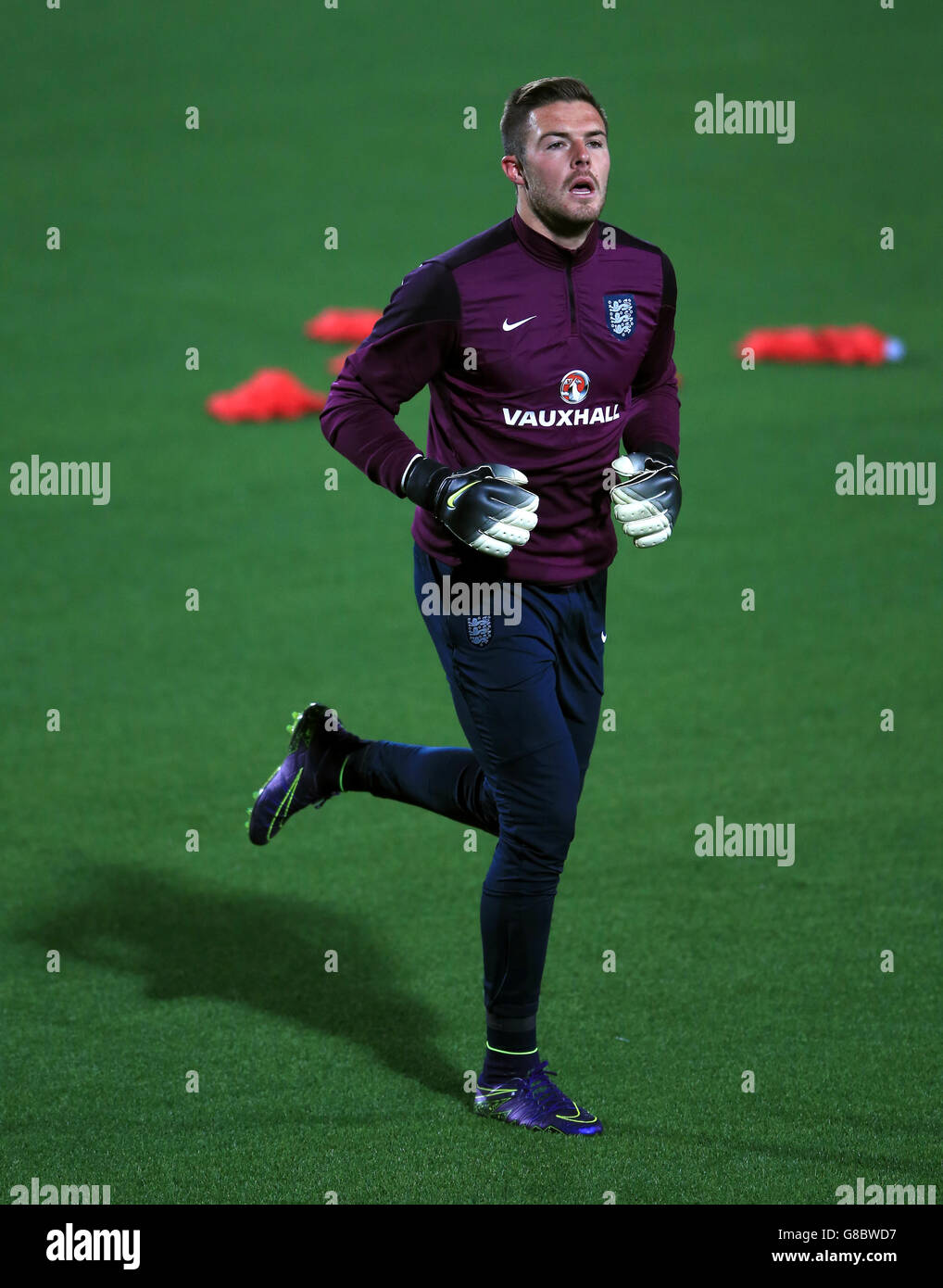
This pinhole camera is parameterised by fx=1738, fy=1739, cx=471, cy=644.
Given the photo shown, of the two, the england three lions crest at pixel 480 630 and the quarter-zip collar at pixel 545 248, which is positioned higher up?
the quarter-zip collar at pixel 545 248

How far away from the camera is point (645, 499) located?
3.73m

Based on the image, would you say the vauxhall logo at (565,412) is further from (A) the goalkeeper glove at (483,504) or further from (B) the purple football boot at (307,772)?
A: (B) the purple football boot at (307,772)

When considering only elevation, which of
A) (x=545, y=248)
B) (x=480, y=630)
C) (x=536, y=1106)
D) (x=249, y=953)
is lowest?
(x=536, y=1106)

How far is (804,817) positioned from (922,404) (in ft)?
21.2

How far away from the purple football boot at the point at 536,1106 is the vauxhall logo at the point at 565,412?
1.41 m

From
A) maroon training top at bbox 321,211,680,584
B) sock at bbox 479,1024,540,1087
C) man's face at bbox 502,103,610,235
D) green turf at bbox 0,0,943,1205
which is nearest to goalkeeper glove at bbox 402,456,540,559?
maroon training top at bbox 321,211,680,584

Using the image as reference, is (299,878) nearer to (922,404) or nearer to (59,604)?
(59,604)

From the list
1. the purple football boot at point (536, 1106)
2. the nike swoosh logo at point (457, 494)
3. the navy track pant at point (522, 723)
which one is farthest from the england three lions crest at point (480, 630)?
the purple football boot at point (536, 1106)

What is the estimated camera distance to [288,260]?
15.3 meters

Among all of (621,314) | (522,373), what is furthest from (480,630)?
(621,314)

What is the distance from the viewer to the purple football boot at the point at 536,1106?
3.76 m

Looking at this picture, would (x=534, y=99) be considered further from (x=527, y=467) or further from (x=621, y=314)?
(x=527, y=467)

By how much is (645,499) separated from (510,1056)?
1.26 m

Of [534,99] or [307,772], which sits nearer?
[534,99]
